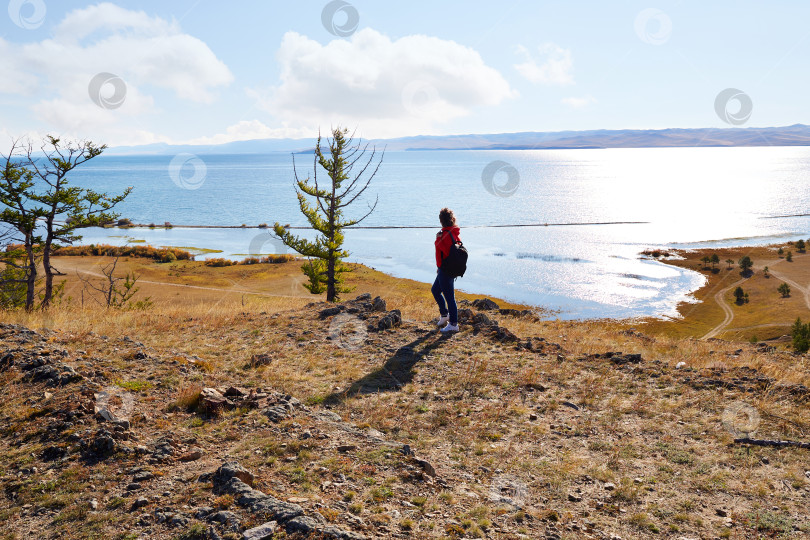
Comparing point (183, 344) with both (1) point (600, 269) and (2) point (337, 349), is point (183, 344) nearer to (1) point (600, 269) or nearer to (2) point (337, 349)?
(2) point (337, 349)

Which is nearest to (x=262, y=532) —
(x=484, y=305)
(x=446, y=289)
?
(x=446, y=289)

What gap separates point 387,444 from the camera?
22.1 ft

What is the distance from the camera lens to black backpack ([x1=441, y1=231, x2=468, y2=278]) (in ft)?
35.0

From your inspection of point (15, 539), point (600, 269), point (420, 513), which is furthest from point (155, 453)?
point (600, 269)

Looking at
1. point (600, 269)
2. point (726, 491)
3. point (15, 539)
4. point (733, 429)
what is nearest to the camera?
point (15, 539)

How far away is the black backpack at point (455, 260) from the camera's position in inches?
420

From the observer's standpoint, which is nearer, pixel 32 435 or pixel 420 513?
pixel 420 513

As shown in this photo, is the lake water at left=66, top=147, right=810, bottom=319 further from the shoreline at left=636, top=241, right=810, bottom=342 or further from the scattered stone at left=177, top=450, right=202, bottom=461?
the scattered stone at left=177, top=450, right=202, bottom=461

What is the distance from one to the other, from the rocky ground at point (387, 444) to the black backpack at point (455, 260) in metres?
2.03

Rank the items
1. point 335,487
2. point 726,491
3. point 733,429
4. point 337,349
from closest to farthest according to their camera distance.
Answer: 1. point 335,487
2. point 726,491
3. point 733,429
4. point 337,349

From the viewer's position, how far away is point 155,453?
20.1 feet

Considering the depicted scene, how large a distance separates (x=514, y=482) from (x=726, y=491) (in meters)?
2.63

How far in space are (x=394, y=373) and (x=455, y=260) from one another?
2.84 meters

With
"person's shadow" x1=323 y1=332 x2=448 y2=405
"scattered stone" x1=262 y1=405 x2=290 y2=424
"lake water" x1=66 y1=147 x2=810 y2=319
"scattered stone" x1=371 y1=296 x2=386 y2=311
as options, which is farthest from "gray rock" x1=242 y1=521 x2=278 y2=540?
"lake water" x1=66 y1=147 x2=810 y2=319
